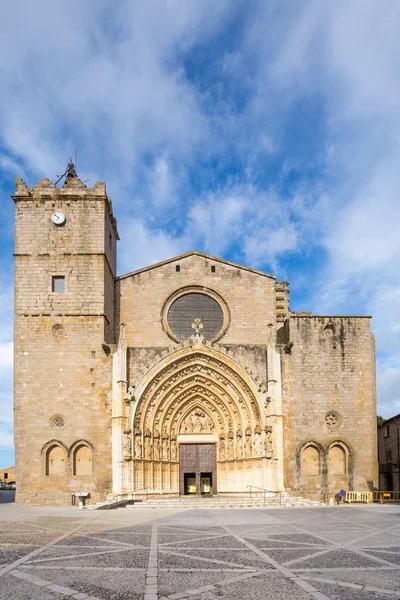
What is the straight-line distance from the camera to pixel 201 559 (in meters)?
8.88

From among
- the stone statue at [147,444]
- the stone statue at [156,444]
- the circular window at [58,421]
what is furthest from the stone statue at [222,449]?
the circular window at [58,421]

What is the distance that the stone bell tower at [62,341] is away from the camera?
22750 millimetres

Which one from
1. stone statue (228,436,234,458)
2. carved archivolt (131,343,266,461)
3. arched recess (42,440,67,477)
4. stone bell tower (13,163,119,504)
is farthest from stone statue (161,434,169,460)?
arched recess (42,440,67,477)

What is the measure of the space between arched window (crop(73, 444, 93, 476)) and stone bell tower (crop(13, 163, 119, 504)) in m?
0.04

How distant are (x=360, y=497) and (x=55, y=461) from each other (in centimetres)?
1129

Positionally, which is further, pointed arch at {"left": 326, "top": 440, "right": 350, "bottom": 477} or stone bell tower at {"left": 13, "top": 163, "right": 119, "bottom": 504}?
pointed arch at {"left": 326, "top": 440, "right": 350, "bottom": 477}

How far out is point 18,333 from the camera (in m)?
23.5

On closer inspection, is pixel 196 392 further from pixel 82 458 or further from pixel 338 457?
pixel 338 457

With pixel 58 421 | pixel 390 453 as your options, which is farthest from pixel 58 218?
pixel 390 453

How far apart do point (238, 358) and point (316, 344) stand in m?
3.09

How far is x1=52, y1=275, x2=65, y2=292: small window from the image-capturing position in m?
24.2

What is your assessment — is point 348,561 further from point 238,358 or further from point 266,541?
point 238,358

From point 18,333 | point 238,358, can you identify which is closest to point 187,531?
point 238,358

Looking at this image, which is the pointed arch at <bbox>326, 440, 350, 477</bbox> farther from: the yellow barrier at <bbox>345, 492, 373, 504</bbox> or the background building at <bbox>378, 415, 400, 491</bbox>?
the background building at <bbox>378, 415, 400, 491</bbox>
